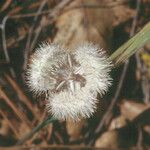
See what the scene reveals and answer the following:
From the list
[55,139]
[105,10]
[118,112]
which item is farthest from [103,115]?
[105,10]

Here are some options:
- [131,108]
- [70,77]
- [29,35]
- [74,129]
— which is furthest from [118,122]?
[70,77]

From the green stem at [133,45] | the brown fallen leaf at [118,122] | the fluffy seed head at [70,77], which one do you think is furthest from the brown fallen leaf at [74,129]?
the green stem at [133,45]

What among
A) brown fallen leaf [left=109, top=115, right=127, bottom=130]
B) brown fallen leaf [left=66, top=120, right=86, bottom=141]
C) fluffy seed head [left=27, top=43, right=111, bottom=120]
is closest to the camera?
fluffy seed head [left=27, top=43, right=111, bottom=120]

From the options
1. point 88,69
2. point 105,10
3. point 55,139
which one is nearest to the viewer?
point 88,69

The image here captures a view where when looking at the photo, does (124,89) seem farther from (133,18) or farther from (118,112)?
(133,18)

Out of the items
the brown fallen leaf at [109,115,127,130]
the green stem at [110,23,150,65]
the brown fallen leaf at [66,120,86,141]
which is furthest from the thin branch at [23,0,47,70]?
the green stem at [110,23,150,65]

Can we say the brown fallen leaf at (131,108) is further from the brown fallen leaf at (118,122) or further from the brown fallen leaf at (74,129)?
the brown fallen leaf at (74,129)

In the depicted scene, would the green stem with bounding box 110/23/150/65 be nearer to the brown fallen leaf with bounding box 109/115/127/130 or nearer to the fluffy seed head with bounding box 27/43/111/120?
the fluffy seed head with bounding box 27/43/111/120

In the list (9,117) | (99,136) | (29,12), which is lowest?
(99,136)

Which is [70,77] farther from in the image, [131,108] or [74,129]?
[131,108]
